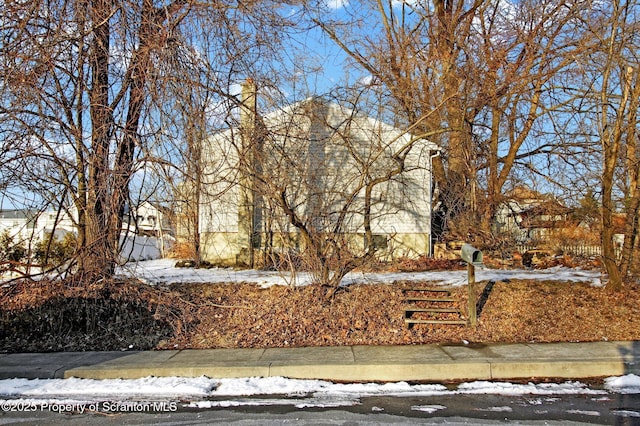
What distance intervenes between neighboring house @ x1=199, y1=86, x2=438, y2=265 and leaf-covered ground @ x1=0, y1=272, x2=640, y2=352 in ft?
5.28

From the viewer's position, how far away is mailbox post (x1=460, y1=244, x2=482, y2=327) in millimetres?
7695

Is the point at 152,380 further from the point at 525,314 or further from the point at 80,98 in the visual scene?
the point at 525,314

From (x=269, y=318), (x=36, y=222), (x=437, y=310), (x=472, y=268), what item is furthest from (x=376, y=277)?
(x=36, y=222)

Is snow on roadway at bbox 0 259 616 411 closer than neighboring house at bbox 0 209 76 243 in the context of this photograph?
Yes

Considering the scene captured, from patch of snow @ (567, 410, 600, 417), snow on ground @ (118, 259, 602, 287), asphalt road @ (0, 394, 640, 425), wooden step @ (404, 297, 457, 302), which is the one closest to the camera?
asphalt road @ (0, 394, 640, 425)

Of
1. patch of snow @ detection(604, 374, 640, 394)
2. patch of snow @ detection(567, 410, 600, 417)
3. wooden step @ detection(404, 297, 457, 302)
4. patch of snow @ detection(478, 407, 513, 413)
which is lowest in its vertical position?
patch of snow @ detection(604, 374, 640, 394)

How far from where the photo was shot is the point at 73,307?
26.7ft

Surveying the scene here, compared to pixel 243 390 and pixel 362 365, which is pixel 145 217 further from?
pixel 362 365

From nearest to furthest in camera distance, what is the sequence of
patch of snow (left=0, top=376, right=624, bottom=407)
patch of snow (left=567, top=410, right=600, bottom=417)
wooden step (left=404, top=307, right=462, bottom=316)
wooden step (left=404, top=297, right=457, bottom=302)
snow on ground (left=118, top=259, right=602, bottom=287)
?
patch of snow (left=567, top=410, right=600, bottom=417), patch of snow (left=0, top=376, right=624, bottom=407), wooden step (left=404, top=307, right=462, bottom=316), wooden step (left=404, top=297, right=457, bottom=302), snow on ground (left=118, top=259, right=602, bottom=287)

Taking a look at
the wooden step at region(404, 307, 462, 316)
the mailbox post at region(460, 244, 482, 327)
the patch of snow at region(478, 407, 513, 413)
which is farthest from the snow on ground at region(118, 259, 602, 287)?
the patch of snow at region(478, 407, 513, 413)

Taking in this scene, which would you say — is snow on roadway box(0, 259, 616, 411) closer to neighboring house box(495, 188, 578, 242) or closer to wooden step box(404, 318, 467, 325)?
wooden step box(404, 318, 467, 325)

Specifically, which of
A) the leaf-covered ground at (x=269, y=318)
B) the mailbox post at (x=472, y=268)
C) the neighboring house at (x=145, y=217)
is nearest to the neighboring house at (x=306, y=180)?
the neighboring house at (x=145, y=217)

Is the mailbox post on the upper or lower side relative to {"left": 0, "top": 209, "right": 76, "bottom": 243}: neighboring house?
lower

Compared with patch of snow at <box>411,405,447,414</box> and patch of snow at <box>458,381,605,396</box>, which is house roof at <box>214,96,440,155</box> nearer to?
patch of snow at <box>458,381,605,396</box>
